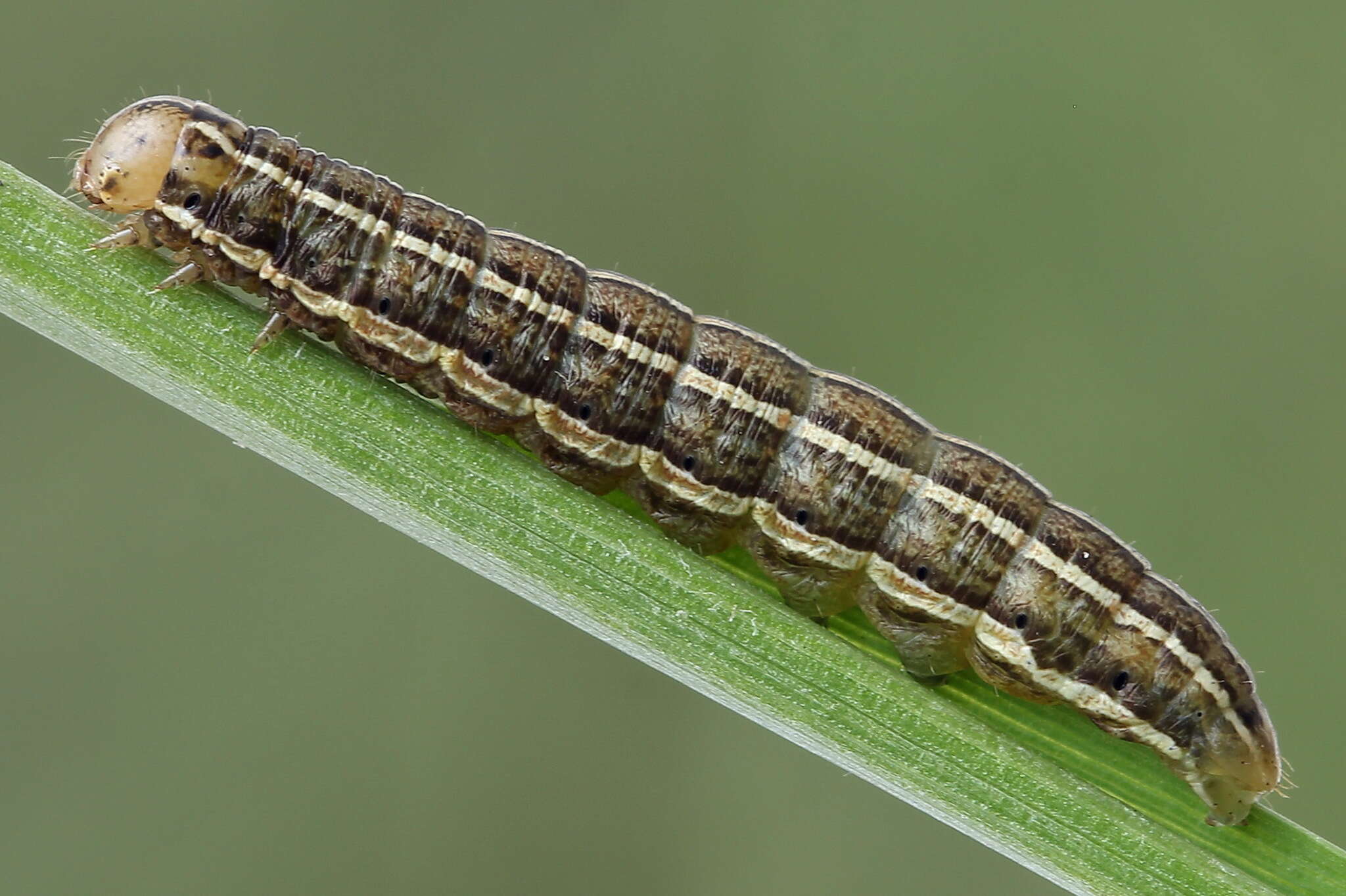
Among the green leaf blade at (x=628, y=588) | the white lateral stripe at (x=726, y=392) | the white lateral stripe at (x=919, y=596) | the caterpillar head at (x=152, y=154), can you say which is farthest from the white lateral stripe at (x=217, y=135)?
the white lateral stripe at (x=919, y=596)

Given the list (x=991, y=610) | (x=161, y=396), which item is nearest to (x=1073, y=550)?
(x=991, y=610)

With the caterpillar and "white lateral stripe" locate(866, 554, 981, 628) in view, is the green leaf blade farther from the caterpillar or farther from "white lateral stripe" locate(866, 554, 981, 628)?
"white lateral stripe" locate(866, 554, 981, 628)

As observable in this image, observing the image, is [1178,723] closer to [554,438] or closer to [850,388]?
[850,388]

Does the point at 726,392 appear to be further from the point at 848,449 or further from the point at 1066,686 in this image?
the point at 1066,686

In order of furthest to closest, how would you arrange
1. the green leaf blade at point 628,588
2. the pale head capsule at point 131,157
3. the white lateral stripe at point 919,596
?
the white lateral stripe at point 919,596 < the pale head capsule at point 131,157 < the green leaf blade at point 628,588

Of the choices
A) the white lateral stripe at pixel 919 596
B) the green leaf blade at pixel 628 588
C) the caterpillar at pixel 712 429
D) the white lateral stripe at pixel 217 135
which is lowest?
the green leaf blade at pixel 628 588

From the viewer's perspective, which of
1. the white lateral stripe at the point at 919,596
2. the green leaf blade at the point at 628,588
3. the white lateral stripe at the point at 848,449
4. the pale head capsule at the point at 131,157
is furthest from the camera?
the white lateral stripe at the point at 848,449

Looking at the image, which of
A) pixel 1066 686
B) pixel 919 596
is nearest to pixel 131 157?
pixel 919 596

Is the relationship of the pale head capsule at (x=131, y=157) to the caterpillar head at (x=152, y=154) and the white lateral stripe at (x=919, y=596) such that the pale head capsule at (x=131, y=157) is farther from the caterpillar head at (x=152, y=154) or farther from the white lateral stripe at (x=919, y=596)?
the white lateral stripe at (x=919, y=596)
